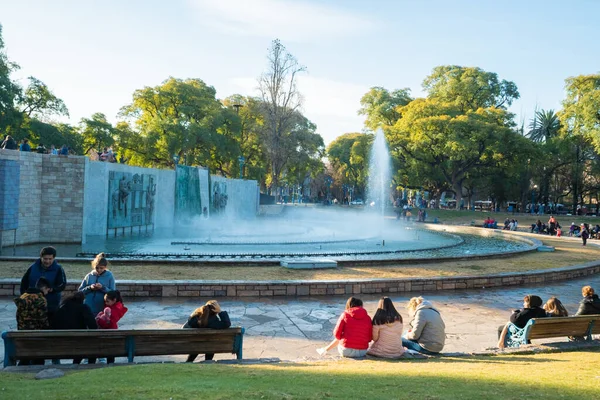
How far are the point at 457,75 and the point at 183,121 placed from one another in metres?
30.5

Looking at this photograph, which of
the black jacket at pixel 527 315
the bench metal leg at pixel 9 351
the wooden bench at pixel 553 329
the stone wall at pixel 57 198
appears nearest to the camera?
the bench metal leg at pixel 9 351

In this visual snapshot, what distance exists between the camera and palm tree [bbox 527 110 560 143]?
219ft

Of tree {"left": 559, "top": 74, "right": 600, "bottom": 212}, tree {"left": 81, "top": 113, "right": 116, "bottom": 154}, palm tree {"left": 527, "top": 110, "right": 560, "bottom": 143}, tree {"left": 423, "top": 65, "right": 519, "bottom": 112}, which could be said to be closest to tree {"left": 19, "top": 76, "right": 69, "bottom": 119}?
tree {"left": 81, "top": 113, "right": 116, "bottom": 154}

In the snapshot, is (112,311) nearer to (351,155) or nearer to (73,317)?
(73,317)

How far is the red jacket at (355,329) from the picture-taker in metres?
6.60

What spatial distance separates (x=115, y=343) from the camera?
582 centimetres

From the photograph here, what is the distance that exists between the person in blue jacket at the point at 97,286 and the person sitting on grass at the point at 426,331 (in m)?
4.30

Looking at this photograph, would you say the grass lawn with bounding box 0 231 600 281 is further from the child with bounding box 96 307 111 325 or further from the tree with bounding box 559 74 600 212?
the tree with bounding box 559 74 600 212

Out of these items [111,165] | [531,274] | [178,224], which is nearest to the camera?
[531,274]

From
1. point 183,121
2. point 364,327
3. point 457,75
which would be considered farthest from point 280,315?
point 457,75

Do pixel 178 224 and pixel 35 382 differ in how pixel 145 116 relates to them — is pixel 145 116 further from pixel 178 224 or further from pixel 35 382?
pixel 35 382

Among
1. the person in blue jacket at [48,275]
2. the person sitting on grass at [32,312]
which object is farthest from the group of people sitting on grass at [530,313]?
the person in blue jacket at [48,275]

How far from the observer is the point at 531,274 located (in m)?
13.8

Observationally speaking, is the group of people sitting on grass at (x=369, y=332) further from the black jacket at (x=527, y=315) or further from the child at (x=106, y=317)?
the child at (x=106, y=317)
